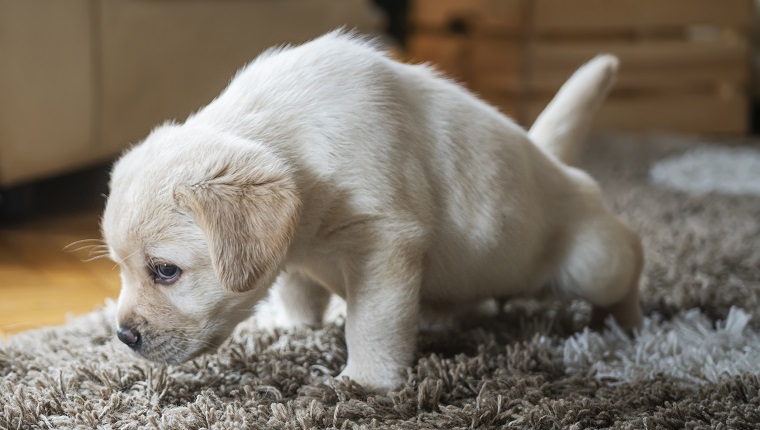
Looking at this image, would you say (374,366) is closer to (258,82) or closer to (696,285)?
(258,82)

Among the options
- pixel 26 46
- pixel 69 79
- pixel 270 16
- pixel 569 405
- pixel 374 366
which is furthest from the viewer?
pixel 270 16

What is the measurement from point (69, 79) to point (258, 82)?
137cm

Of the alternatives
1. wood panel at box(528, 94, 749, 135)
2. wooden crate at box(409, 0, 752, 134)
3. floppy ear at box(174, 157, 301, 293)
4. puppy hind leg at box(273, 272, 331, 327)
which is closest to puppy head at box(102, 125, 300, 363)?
floppy ear at box(174, 157, 301, 293)

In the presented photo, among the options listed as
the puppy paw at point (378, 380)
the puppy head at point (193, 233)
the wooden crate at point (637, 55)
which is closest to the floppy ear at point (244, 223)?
the puppy head at point (193, 233)

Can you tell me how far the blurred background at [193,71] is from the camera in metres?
2.39

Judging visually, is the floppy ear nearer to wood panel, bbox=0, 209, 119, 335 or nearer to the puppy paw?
the puppy paw

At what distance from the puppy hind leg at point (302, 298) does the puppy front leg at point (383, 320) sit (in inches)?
11.6

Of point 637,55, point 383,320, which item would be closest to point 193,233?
point 383,320

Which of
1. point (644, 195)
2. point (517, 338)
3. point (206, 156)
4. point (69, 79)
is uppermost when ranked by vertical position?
point (206, 156)

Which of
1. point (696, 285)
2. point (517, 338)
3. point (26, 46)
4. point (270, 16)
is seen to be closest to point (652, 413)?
point (517, 338)

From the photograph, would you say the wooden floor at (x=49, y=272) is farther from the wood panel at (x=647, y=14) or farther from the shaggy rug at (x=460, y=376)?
the wood panel at (x=647, y=14)

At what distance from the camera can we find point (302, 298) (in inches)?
66.2

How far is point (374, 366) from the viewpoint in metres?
1.38

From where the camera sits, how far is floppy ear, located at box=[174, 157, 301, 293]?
4.03 ft
